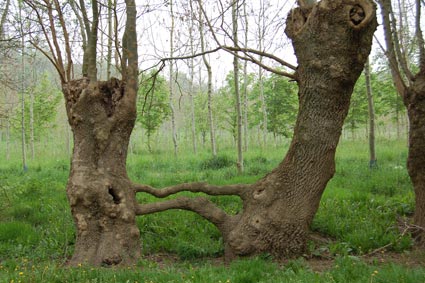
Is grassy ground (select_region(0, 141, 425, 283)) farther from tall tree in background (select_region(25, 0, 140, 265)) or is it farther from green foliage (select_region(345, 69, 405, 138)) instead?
green foliage (select_region(345, 69, 405, 138))

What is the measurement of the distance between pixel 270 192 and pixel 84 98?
2978 mm

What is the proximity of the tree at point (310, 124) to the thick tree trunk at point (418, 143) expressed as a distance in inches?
44.2

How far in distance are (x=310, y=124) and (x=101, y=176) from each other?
9.77ft

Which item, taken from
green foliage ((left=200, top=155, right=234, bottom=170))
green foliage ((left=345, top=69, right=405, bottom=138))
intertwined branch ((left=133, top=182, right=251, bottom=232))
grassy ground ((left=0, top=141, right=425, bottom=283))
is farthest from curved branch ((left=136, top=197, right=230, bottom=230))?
green foliage ((left=345, top=69, right=405, bottom=138))

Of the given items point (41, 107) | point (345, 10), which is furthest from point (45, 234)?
point (41, 107)

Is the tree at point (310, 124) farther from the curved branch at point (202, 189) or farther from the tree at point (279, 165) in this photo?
the curved branch at point (202, 189)

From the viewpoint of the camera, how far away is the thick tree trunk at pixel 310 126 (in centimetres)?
468

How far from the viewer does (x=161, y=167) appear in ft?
46.5

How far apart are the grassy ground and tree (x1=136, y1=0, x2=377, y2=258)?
0.35m

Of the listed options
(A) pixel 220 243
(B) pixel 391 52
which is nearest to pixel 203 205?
(A) pixel 220 243

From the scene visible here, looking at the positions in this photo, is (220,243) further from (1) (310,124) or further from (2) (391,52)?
(2) (391,52)

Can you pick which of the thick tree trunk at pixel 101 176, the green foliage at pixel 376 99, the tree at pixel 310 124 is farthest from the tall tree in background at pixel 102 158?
the green foliage at pixel 376 99

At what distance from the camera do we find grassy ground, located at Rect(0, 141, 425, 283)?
398 centimetres

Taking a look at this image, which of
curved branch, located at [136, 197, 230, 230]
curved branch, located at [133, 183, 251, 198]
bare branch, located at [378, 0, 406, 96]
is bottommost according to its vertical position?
curved branch, located at [136, 197, 230, 230]
